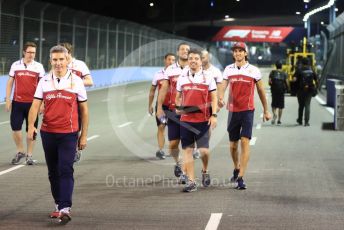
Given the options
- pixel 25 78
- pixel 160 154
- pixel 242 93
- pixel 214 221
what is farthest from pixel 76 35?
pixel 214 221

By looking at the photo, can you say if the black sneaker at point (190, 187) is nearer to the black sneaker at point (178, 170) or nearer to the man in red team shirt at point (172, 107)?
the man in red team shirt at point (172, 107)

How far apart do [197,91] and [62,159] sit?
2499 mm

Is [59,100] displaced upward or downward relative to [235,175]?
upward

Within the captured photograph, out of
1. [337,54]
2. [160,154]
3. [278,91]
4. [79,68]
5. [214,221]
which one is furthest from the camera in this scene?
[337,54]

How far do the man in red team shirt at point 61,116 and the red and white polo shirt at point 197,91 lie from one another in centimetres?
212

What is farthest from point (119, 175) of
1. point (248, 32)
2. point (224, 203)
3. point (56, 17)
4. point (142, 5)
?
point (248, 32)

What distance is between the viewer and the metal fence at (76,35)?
2981cm

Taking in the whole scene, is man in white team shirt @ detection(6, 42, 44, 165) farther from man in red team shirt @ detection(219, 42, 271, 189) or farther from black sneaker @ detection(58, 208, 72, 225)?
black sneaker @ detection(58, 208, 72, 225)

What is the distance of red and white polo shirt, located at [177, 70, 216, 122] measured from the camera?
10.0 metres

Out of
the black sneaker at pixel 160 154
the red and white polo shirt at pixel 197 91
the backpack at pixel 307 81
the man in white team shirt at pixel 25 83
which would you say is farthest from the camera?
the backpack at pixel 307 81

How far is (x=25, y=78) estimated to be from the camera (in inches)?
494

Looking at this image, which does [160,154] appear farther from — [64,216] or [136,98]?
[136,98]

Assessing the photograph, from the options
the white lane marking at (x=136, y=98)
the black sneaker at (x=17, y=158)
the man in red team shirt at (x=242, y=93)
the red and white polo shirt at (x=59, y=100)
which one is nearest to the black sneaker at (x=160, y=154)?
the black sneaker at (x=17, y=158)

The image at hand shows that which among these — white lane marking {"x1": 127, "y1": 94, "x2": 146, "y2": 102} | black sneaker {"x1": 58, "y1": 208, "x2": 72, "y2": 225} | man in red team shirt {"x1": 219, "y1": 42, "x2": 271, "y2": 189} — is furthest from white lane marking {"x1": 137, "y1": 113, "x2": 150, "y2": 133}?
black sneaker {"x1": 58, "y1": 208, "x2": 72, "y2": 225}
